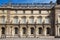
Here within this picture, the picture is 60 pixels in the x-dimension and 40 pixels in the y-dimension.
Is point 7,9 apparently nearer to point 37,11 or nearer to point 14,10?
point 14,10

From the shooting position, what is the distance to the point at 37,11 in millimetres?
91938

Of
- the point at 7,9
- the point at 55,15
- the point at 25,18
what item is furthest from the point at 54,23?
the point at 7,9

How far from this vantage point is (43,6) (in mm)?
92500

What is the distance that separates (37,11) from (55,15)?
6054 mm

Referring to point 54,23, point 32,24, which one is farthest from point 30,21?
point 54,23

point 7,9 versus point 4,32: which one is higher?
point 7,9

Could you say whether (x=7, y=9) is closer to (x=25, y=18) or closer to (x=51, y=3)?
(x=25, y=18)

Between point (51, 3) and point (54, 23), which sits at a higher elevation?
point (51, 3)

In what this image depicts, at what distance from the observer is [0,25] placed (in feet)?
298

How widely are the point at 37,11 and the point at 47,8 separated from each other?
3.23 metres

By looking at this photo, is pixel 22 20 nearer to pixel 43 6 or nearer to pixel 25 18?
pixel 25 18

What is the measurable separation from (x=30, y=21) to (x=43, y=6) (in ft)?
20.5

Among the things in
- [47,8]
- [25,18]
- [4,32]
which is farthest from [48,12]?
[4,32]

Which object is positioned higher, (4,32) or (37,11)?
(37,11)
